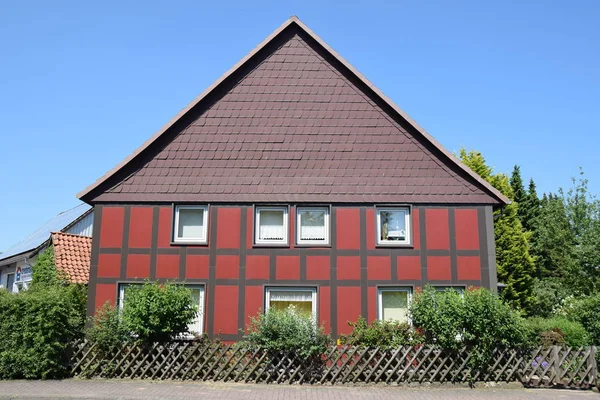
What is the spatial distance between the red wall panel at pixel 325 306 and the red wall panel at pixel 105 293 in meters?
6.00

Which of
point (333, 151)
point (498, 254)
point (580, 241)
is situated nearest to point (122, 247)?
point (333, 151)

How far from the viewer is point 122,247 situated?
16750mm

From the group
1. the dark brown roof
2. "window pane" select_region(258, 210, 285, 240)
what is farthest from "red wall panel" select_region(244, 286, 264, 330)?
the dark brown roof

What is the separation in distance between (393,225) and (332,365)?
491 cm

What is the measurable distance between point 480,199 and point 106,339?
11156 millimetres

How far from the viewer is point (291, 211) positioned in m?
16.8

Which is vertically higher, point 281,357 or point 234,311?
point 234,311

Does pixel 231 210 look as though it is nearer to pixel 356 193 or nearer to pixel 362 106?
pixel 356 193

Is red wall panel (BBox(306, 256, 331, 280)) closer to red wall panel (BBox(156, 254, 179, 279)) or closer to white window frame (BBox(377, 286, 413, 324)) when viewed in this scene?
white window frame (BBox(377, 286, 413, 324))

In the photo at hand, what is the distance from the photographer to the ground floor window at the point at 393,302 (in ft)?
53.7

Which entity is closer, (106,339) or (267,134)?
(106,339)

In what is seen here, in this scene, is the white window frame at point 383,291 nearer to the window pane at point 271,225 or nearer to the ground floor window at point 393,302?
the ground floor window at point 393,302

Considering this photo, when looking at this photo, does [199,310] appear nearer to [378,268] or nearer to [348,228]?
[348,228]

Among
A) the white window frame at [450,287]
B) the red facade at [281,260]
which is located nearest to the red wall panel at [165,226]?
the red facade at [281,260]
